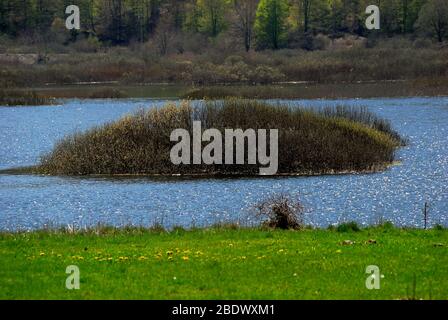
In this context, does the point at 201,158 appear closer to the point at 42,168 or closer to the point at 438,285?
the point at 42,168

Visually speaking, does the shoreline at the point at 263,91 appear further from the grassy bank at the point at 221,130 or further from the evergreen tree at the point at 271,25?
the grassy bank at the point at 221,130

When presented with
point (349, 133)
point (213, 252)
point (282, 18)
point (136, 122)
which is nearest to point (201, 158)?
point (136, 122)

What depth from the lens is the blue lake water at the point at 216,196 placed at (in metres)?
33.1

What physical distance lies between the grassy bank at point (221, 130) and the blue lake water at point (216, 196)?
1605 mm

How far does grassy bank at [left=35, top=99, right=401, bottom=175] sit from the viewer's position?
4662cm

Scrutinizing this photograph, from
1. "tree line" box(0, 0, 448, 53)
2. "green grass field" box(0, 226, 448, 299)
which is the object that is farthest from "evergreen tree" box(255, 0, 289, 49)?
"green grass field" box(0, 226, 448, 299)

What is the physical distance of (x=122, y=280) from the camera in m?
17.7

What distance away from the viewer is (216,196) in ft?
128

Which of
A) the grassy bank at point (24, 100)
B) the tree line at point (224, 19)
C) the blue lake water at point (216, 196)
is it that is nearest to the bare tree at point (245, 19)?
the tree line at point (224, 19)

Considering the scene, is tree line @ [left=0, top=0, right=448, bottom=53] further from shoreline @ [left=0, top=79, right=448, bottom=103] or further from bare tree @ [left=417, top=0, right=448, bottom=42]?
shoreline @ [left=0, top=79, right=448, bottom=103]

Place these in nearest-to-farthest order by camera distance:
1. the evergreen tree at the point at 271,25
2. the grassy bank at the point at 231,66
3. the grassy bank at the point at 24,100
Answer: the grassy bank at the point at 24,100, the grassy bank at the point at 231,66, the evergreen tree at the point at 271,25

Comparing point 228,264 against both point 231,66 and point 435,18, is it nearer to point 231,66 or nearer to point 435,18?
point 231,66

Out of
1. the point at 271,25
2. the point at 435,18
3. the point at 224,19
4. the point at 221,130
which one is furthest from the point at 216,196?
the point at 224,19

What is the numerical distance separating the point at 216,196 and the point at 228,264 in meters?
19.9
